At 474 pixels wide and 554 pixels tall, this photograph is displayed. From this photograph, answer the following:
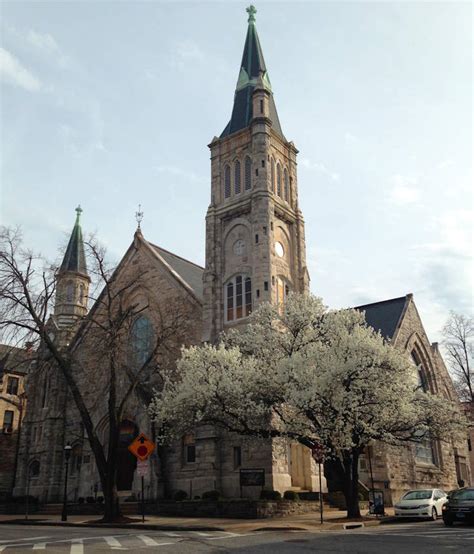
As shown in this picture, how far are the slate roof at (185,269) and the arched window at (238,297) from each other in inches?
139

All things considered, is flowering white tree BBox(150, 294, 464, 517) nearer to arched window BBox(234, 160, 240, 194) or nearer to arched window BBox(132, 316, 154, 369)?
arched window BBox(132, 316, 154, 369)

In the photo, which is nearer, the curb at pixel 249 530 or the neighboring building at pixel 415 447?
the curb at pixel 249 530

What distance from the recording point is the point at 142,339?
3588 cm

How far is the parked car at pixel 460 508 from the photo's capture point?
18141mm

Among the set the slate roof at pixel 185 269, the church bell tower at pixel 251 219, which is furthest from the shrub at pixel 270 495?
the slate roof at pixel 185 269

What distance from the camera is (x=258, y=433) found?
75.6 ft

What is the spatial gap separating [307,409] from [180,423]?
612 cm

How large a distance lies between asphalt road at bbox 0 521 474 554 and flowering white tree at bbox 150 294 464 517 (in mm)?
5516

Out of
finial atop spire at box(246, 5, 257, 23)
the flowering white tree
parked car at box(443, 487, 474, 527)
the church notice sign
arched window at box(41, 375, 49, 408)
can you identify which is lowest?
parked car at box(443, 487, 474, 527)

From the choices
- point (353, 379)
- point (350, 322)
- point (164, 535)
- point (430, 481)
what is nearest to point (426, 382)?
point (430, 481)

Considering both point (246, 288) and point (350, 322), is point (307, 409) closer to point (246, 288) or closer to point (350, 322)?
point (350, 322)

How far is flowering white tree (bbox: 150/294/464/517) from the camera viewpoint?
21422 millimetres

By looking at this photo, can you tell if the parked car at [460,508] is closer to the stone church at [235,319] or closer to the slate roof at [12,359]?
the stone church at [235,319]

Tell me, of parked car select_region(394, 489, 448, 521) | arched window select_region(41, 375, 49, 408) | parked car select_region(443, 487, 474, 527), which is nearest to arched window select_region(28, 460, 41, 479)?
arched window select_region(41, 375, 49, 408)
